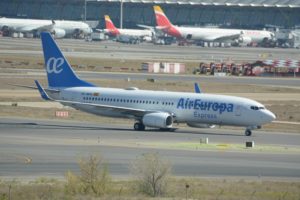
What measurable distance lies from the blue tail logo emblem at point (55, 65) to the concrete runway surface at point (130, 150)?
14.4 feet

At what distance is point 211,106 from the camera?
7869 cm

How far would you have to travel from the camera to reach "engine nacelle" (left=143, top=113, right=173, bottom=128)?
7956cm

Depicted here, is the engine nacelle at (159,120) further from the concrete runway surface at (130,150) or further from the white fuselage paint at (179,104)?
the white fuselage paint at (179,104)

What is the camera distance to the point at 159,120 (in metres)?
79.6

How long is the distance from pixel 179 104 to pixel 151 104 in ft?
8.21

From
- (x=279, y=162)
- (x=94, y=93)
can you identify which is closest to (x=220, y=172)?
(x=279, y=162)

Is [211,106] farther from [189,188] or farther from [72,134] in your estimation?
[189,188]

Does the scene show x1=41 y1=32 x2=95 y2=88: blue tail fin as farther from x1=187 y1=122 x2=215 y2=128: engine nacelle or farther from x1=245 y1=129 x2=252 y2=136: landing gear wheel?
x1=245 y1=129 x2=252 y2=136: landing gear wheel

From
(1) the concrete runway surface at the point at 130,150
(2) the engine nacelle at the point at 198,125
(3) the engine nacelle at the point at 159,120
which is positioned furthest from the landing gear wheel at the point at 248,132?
(3) the engine nacelle at the point at 159,120

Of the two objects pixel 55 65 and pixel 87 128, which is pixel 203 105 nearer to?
pixel 87 128

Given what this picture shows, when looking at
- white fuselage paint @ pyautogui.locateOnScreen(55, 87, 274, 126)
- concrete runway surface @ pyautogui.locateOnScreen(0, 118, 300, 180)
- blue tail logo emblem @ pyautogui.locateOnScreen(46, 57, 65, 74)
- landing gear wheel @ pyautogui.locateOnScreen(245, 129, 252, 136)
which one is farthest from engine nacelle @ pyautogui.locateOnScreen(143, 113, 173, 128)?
blue tail logo emblem @ pyautogui.locateOnScreen(46, 57, 65, 74)

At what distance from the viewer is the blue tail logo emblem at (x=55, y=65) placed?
87438 mm

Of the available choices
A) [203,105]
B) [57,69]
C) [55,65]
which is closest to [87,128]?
[57,69]

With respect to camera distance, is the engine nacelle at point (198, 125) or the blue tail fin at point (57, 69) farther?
the blue tail fin at point (57, 69)
